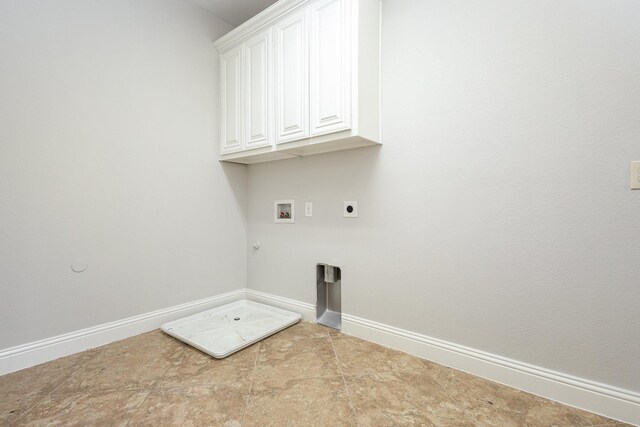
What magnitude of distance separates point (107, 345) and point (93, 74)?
1761mm

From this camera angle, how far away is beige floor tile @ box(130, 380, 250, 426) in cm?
115

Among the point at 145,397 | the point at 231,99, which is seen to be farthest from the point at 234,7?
the point at 145,397

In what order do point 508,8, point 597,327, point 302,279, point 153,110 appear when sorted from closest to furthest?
point 597,327, point 508,8, point 153,110, point 302,279

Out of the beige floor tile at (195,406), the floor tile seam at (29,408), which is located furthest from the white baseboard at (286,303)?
the floor tile seam at (29,408)

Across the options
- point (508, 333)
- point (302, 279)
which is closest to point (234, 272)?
point (302, 279)

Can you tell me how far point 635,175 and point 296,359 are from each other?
1829 millimetres

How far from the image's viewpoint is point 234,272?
257 cm

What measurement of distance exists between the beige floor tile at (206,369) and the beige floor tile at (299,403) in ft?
0.55

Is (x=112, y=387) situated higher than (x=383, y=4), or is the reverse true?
(x=383, y=4)

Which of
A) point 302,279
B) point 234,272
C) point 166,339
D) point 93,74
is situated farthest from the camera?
point 234,272

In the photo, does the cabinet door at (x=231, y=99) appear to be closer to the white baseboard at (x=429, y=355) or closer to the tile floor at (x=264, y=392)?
the white baseboard at (x=429, y=355)

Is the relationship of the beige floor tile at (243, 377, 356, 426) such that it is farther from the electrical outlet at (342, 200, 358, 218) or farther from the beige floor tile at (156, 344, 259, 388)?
the electrical outlet at (342, 200, 358, 218)

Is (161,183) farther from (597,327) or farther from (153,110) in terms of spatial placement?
(597,327)

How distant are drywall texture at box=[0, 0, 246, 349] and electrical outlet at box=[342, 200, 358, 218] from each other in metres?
1.15
